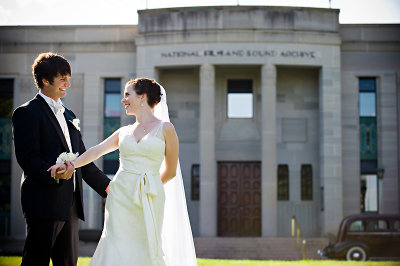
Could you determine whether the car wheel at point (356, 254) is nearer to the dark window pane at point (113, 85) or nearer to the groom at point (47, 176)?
the dark window pane at point (113, 85)

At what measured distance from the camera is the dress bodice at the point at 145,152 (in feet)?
18.4

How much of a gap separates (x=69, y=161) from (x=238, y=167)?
2088 centimetres

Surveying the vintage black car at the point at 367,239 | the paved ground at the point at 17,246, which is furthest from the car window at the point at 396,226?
the paved ground at the point at 17,246

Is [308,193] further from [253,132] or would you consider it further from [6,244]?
[6,244]

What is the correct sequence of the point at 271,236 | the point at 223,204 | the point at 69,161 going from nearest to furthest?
the point at 69,161
the point at 271,236
the point at 223,204

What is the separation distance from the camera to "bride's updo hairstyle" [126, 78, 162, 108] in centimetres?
580

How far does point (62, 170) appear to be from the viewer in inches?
203

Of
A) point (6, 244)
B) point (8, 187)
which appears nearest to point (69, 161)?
point (6, 244)

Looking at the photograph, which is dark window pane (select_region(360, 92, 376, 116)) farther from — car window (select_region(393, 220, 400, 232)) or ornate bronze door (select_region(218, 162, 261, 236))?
car window (select_region(393, 220, 400, 232))

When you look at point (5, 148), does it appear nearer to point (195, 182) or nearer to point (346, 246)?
point (195, 182)

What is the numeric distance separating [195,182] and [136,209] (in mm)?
20406

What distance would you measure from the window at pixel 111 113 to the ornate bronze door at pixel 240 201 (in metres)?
4.93

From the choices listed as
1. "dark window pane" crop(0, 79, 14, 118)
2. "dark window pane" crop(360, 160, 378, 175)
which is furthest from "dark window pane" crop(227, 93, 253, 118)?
"dark window pane" crop(0, 79, 14, 118)

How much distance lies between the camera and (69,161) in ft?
17.4
